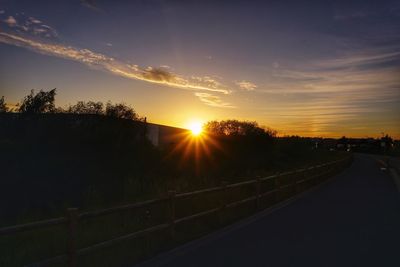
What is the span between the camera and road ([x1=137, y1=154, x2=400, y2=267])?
27.7ft

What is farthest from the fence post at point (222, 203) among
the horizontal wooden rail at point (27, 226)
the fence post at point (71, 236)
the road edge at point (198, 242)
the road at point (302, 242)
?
the horizontal wooden rail at point (27, 226)

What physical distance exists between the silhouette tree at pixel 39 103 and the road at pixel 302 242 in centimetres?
876

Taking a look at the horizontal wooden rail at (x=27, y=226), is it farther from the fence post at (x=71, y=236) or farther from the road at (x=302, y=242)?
the road at (x=302, y=242)

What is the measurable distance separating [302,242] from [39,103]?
11.6 meters

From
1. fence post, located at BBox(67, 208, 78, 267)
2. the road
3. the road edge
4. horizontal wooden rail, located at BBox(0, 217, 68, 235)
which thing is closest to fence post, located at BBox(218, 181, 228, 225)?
→ the road edge

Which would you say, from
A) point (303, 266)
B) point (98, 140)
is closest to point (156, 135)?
point (98, 140)

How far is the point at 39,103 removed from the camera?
59.9 ft

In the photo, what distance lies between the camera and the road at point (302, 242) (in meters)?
8.43

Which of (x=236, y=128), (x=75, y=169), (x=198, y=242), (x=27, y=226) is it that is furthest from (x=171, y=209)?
(x=236, y=128)

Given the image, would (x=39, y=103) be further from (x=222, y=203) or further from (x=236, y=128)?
(x=236, y=128)

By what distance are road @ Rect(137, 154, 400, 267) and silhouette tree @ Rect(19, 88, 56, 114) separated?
8759 mm

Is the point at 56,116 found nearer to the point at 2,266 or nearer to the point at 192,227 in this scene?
Answer: the point at 192,227

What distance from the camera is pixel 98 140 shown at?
1777 centimetres

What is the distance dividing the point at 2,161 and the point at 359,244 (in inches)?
386
